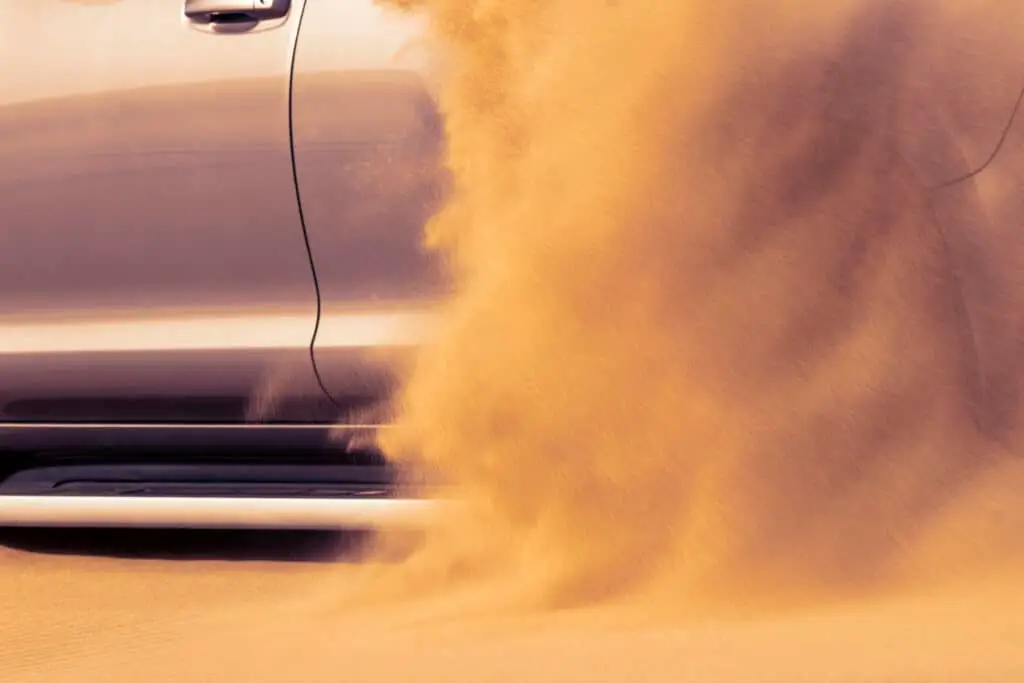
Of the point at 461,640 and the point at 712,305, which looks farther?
the point at 712,305

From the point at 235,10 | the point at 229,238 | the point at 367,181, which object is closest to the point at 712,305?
the point at 367,181

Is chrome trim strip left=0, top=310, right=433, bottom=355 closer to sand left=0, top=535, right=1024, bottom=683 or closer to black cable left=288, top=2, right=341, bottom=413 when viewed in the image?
black cable left=288, top=2, right=341, bottom=413

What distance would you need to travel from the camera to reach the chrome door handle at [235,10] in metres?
2.98

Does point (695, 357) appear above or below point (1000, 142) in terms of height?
below

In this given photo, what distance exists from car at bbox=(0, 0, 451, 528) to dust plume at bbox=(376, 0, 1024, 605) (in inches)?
5.1

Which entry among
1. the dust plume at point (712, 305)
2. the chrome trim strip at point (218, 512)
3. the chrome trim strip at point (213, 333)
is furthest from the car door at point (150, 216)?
the dust plume at point (712, 305)

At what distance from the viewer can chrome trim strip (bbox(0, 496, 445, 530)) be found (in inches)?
110

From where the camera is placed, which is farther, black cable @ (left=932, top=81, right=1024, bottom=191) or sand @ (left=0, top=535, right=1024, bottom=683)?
black cable @ (left=932, top=81, right=1024, bottom=191)

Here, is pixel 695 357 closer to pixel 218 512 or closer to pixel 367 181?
pixel 367 181

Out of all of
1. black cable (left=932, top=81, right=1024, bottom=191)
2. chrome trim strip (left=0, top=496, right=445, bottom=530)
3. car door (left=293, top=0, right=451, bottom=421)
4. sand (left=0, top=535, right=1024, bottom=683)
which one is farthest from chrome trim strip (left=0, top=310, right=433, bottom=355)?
black cable (left=932, top=81, right=1024, bottom=191)

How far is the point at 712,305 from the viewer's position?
9.24 feet

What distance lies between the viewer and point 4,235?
10.5 ft

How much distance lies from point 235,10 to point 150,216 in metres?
0.47

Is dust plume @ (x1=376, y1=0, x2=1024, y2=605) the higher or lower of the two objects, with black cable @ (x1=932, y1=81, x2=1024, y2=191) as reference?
→ lower
